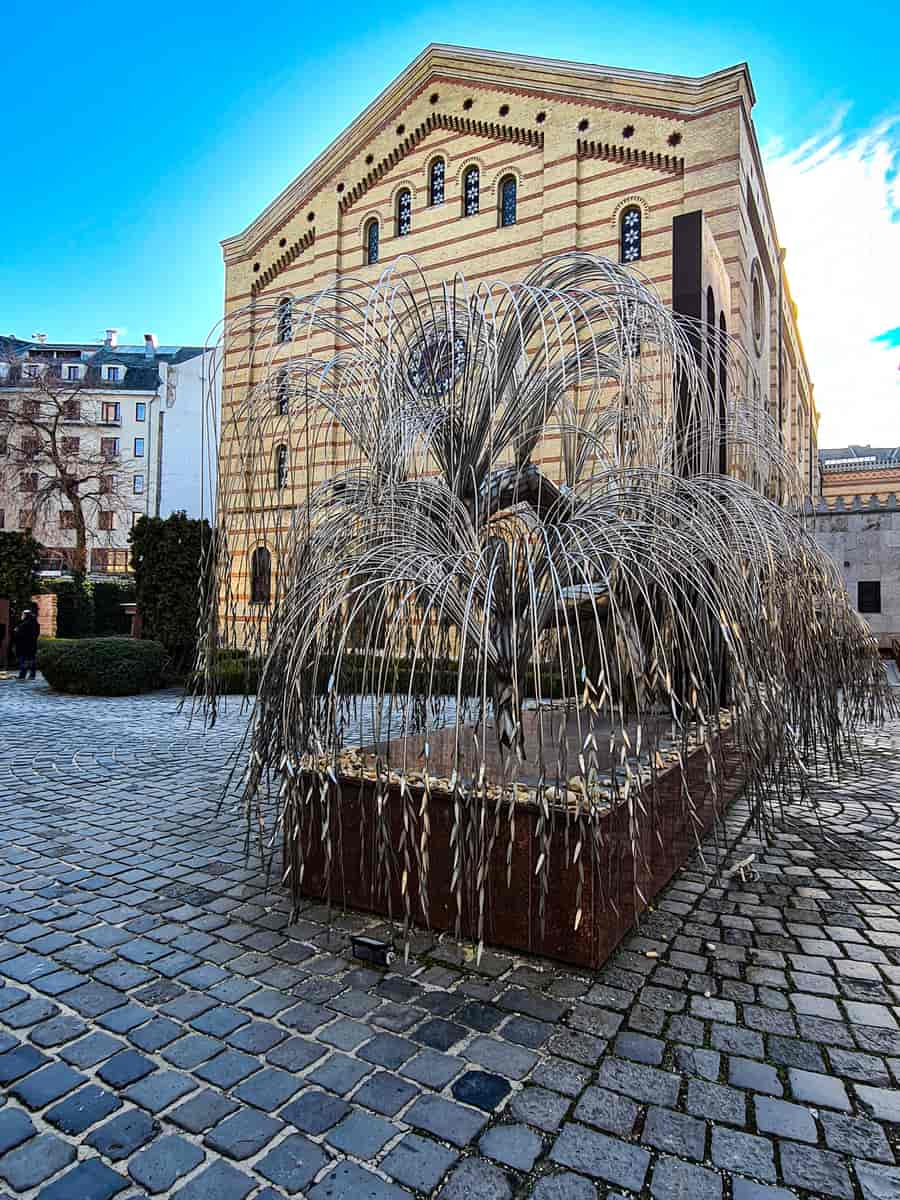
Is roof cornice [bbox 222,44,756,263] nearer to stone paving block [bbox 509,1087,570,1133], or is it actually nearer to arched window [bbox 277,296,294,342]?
arched window [bbox 277,296,294,342]

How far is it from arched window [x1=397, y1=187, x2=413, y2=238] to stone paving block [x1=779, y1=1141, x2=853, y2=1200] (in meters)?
21.4

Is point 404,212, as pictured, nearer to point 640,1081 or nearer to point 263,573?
point 263,573

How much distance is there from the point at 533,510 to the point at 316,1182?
3.26 meters

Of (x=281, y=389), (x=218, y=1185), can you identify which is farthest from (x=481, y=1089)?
(x=281, y=389)

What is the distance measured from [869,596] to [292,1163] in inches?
940

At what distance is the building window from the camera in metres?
21.7

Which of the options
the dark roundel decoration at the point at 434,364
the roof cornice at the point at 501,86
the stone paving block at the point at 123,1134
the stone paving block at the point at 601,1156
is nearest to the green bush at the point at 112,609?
the roof cornice at the point at 501,86

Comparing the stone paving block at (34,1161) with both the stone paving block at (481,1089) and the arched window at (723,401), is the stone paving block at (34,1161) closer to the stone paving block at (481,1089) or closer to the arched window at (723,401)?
the stone paving block at (481,1089)

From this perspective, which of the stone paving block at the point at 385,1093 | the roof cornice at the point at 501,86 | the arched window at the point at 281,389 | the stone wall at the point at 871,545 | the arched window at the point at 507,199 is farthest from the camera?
the stone wall at the point at 871,545

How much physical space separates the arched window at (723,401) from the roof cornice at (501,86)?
31.6ft

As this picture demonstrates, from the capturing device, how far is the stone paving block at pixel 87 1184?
1893 mm

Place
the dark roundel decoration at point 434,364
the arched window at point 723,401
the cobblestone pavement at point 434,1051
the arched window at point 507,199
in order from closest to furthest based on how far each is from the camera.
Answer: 1. the cobblestone pavement at point 434,1051
2. the dark roundel decoration at point 434,364
3. the arched window at point 723,401
4. the arched window at point 507,199

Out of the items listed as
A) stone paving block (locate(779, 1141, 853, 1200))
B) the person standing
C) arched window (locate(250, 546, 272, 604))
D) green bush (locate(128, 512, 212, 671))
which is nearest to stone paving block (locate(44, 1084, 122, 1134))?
stone paving block (locate(779, 1141, 853, 1200))

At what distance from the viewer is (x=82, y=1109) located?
2.23 metres
